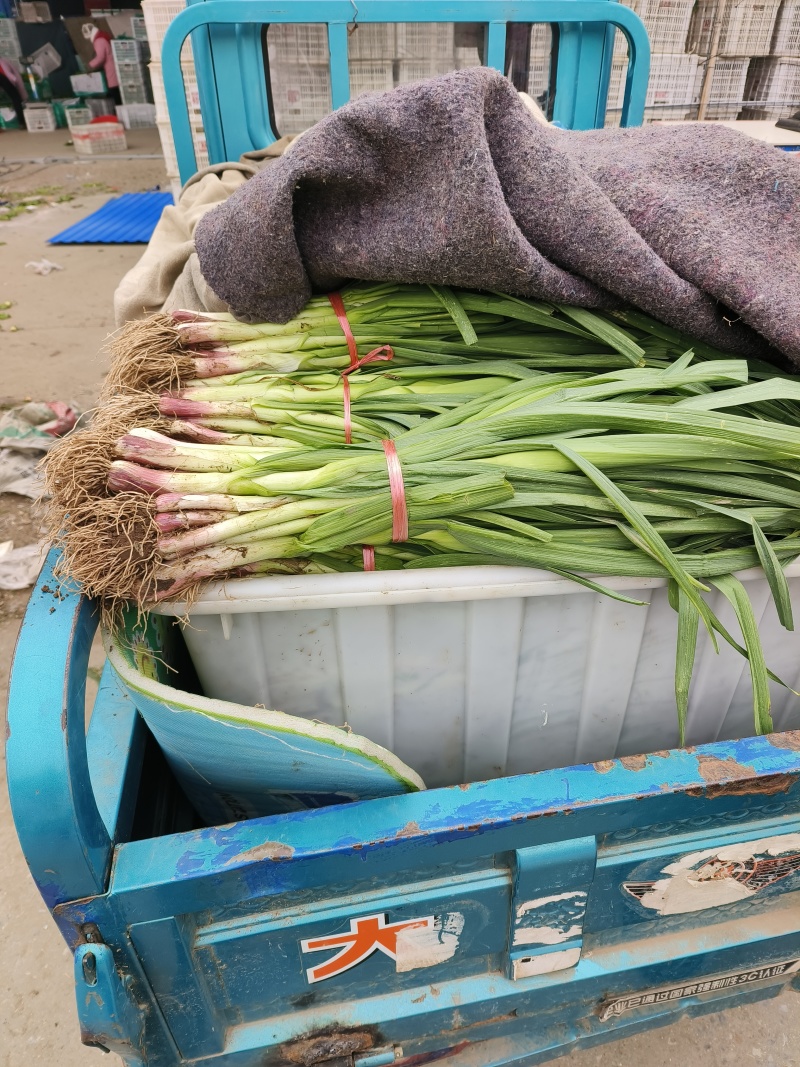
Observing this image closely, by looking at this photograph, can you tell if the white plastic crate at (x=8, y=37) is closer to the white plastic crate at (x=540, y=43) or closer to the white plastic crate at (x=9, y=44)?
the white plastic crate at (x=9, y=44)

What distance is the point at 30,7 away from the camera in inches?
565

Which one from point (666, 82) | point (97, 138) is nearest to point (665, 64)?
point (666, 82)

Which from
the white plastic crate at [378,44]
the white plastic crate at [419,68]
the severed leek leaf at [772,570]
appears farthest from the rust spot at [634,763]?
the white plastic crate at [378,44]

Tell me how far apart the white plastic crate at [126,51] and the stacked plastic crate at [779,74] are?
996cm

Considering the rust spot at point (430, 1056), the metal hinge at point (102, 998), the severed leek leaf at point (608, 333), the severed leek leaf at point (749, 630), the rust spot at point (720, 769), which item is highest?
the severed leek leaf at point (608, 333)

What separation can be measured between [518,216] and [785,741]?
89cm

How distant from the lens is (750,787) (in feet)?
3.33

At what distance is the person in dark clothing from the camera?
13.8 metres

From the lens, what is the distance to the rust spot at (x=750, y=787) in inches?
39.0

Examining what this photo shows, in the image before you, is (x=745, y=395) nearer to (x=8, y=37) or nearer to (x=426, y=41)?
(x=426, y=41)

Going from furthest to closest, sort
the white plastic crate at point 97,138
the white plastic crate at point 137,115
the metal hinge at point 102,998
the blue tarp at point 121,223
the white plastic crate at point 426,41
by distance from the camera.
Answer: the white plastic crate at point 137,115 < the white plastic crate at point 97,138 < the blue tarp at point 121,223 < the white plastic crate at point 426,41 < the metal hinge at point 102,998

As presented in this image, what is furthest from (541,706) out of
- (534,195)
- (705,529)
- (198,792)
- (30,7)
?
(30,7)

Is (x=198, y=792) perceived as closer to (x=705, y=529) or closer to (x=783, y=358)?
(x=705, y=529)

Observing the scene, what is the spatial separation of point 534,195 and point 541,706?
822 mm
